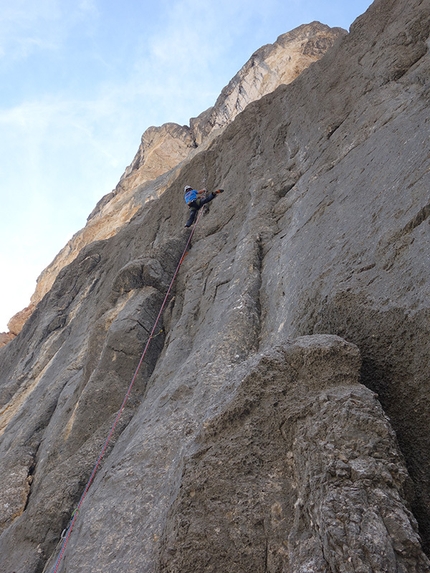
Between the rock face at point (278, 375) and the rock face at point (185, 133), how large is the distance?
14.7 m

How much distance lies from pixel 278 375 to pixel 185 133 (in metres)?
34.5

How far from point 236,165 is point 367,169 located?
626 cm

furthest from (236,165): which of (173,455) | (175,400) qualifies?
(173,455)

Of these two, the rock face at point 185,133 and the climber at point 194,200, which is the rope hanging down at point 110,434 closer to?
the climber at point 194,200

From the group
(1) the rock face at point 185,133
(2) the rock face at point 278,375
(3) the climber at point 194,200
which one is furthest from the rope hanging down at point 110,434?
(1) the rock face at point 185,133

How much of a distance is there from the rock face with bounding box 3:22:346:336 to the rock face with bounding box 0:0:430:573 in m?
14.7

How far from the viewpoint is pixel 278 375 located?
3.86 meters

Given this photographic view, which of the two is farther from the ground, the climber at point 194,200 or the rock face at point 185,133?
the rock face at point 185,133

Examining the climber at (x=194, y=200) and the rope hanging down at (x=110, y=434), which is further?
the climber at (x=194, y=200)

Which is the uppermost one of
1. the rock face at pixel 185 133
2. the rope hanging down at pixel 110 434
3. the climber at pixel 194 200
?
the rock face at pixel 185 133

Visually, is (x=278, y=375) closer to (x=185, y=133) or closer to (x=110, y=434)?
(x=110, y=434)

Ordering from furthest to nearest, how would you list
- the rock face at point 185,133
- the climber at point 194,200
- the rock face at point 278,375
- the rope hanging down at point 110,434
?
the rock face at point 185,133
the climber at point 194,200
the rope hanging down at point 110,434
the rock face at point 278,375

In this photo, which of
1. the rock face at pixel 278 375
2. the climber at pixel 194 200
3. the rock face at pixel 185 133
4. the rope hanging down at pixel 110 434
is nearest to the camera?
the rock face at pixel 278 375

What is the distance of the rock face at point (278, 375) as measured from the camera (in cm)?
A: 293
